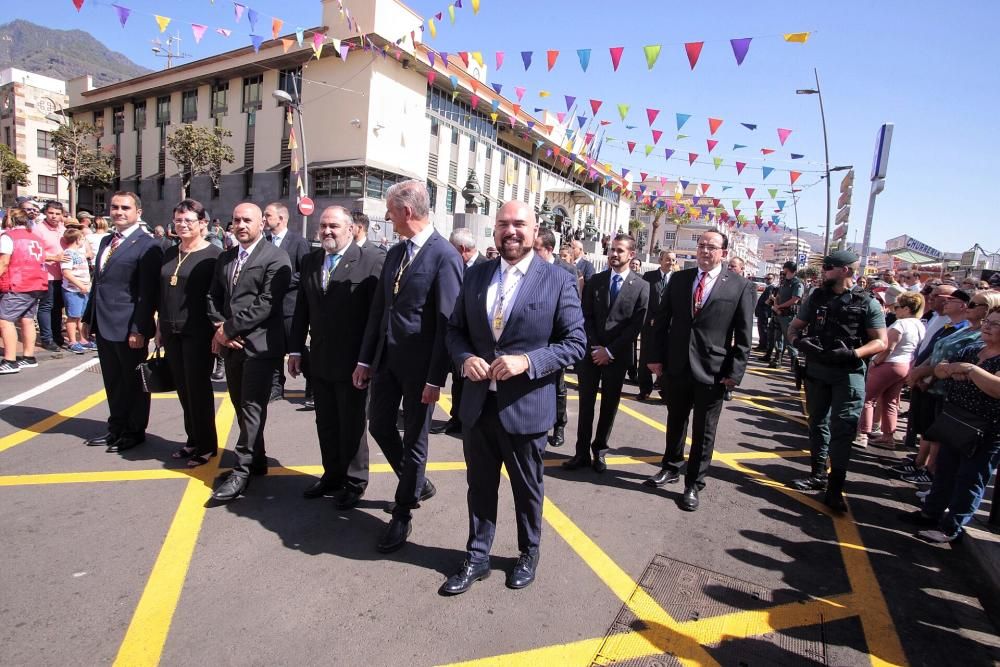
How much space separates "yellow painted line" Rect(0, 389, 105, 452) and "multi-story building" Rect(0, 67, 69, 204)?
50464mm

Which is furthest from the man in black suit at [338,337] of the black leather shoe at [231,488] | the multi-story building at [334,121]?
the multi-story building at [334,121]

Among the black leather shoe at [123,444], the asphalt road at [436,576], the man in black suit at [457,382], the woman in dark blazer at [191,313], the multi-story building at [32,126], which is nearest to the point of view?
the asphalt road at [436,576]

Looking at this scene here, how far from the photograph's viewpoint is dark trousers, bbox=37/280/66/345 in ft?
26.4

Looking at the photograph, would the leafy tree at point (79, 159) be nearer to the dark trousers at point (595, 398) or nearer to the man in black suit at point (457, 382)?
the man in black suit at point (457, 382)

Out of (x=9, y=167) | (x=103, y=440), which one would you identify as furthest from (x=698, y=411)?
(x=9, y=167)

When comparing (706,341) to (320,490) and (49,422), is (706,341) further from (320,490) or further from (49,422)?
(49,422)

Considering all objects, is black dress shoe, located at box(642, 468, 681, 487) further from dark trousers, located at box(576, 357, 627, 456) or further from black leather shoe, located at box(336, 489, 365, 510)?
black leather shoe, located at box(336, 489, 365, 510)

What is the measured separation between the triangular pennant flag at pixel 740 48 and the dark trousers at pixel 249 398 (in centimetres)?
829

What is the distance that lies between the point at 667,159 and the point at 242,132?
84.6ft

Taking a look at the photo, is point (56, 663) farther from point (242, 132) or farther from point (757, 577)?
point (242, 132)

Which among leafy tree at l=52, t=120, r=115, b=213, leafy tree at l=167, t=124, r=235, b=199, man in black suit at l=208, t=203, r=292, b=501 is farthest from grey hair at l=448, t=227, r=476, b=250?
leafy tree at l=52, t=120, r=115, b=213

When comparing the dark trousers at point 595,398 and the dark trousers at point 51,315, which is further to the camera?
the dark trousers at point 51,315

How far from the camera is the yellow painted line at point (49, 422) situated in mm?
4484

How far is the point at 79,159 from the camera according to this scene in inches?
1345
